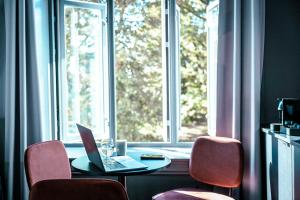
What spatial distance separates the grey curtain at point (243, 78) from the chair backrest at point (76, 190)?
1344mm

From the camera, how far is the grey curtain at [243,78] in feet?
7.16

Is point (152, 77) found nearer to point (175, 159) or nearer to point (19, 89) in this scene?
point (175, 159)

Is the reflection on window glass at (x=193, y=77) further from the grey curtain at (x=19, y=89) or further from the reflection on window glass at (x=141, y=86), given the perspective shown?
the grey curtain at (x=19, y=89)

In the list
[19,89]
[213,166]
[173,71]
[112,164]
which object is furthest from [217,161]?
[19,89]

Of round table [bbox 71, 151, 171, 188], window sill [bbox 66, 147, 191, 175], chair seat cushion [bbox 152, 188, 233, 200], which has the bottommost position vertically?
chair seat cushion [bbox 152, 188, 233, 200]

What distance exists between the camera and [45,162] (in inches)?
78.7

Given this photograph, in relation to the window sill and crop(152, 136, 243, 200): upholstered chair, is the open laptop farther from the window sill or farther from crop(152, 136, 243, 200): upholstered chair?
the window sill

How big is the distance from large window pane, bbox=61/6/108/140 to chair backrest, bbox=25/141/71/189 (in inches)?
30.7

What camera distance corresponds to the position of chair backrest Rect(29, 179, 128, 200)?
3.84ft

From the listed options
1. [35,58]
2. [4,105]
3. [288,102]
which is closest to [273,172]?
[288,102]

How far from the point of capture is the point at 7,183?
2402 millimetres

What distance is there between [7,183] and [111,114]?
1.06 metres

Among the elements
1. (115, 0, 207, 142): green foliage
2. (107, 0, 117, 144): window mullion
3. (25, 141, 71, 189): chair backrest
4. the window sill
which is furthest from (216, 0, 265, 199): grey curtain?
(115, 0, 207, 142): green foliage

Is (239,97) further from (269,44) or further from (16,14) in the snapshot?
(16,14)
